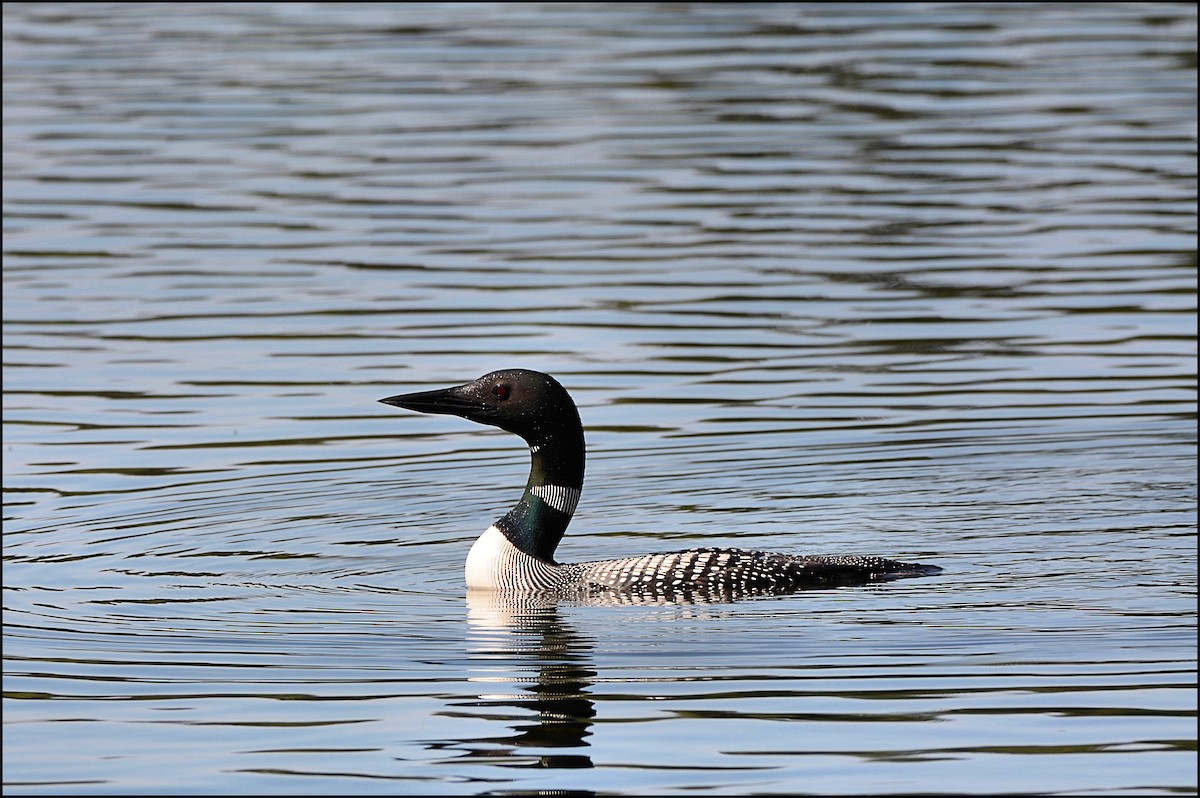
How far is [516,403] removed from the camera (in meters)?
8.95

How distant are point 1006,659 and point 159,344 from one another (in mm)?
6722

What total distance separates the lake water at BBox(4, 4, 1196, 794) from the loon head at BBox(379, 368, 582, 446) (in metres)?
0.64

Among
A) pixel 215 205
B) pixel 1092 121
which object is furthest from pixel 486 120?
pixel 1092 121

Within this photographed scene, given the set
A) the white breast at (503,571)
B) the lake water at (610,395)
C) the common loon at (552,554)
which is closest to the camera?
the lake water at (610,395)

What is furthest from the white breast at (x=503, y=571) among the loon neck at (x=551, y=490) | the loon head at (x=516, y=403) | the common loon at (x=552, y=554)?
the loon head at (x=516, y=403)

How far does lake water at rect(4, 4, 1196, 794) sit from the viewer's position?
6.96 m

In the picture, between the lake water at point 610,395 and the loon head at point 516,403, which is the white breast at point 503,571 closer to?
the lake water at point 610,395

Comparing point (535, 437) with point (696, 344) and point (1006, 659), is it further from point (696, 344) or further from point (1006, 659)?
point (696, 344)

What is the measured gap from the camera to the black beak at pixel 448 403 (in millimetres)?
8953

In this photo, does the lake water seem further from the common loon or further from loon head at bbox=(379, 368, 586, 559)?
loon head at bbox=(379, 368, 586, 559)

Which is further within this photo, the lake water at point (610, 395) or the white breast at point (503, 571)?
the white breast at point (503, 571)

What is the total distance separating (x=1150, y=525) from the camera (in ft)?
30.9

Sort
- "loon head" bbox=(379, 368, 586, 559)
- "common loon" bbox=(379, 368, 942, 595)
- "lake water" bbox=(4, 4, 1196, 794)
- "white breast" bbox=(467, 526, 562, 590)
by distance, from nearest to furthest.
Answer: "lake water" bbox=(4, 4, 1196, 794) → "common loon" bbox=(379, 368, 942, 595) → "white breast" bbox=(467, 526, 562, 590) → "loon head" bbox=(379, 368, 586, 559)

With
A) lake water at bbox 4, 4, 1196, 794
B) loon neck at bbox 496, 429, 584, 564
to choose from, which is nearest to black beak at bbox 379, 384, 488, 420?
loon neck at bbox 496, 429, 584, 564
